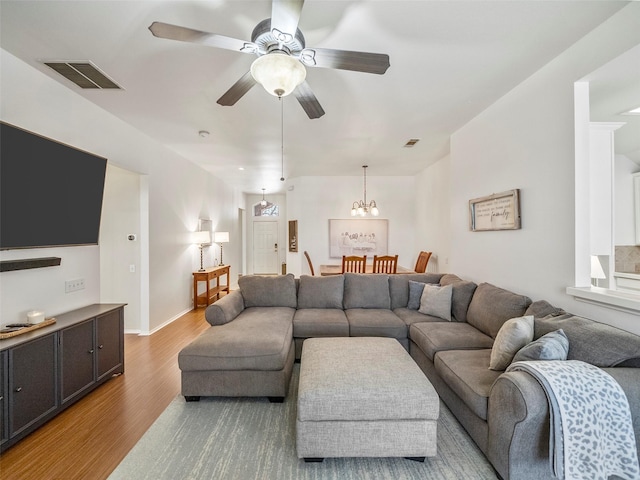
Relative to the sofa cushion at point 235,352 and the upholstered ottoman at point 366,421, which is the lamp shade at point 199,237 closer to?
the sofa cushion at point 235,352

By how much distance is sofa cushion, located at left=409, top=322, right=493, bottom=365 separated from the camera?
237 centimetres

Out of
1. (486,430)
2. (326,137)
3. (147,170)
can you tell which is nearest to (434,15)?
(326,137)

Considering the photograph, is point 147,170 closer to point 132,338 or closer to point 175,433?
point 132,338

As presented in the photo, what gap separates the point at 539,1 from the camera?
5.51 ft

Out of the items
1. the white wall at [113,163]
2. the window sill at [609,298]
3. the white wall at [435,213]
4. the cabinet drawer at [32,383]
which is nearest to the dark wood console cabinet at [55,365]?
the cabinet drawer at [32,383]

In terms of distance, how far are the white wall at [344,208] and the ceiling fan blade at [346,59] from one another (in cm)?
474

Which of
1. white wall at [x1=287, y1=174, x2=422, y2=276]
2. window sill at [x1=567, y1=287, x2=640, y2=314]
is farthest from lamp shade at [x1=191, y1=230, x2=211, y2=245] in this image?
window sill at [x1=567, y1=287, x2=640, y2=314]

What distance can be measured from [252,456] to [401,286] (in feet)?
8.23

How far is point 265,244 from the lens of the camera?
31.4 feet

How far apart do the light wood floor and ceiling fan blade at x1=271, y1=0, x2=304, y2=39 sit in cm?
271

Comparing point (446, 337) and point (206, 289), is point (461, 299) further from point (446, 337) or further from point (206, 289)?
point (206, 289)

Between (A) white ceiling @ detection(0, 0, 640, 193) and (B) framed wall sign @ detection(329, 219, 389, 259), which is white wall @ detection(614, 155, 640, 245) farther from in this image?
(B) framed wall sign @ detection(329, 219, 389, 259)

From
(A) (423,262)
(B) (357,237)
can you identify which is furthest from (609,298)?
(B) (357,237)

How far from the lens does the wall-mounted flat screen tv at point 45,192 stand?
6.51 feet
